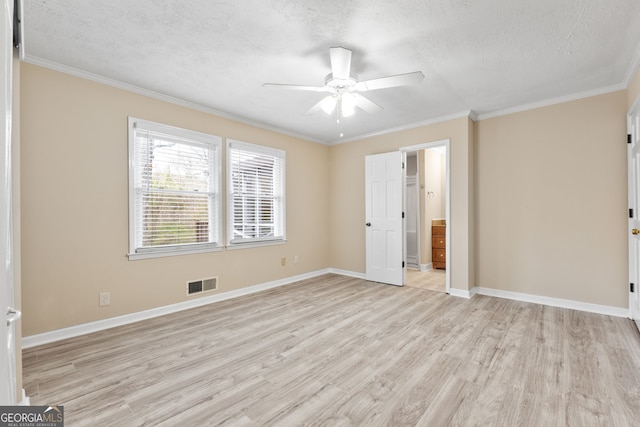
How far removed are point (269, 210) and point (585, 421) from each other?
4050 mm

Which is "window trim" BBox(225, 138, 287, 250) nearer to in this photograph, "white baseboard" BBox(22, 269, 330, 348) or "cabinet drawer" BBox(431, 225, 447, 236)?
"white baseboard" BBox(22, 269, 330, 348)

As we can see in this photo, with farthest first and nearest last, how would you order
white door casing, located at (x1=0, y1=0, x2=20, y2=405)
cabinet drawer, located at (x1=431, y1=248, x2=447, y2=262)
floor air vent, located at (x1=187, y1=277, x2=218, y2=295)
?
cabinet drawer, located at (x1=431, y1=248, x2=447, y2=262) < floor air vent, located at (x1=187, y1=277, x2=218, y2=295) < white door casing, located at (x1=0, y1=0, x2=20, y2=405)

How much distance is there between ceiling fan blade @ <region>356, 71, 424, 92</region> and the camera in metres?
2.34

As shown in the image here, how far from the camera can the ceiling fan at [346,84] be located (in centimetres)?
235

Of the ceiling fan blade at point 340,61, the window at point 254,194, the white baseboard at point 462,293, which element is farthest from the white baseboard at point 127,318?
the ceiling fan blade at point 340,61

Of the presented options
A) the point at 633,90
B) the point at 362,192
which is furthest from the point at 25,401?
the point at 633,90

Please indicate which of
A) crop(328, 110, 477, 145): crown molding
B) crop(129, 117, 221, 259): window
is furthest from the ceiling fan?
crop(328, 110, 477, 145): crown molding

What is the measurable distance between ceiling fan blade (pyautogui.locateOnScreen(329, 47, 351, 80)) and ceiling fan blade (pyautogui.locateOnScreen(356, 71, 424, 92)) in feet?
0.62

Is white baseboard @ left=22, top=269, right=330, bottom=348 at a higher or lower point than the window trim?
lower

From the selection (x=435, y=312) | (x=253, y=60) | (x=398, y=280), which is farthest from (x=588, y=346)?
(x=253, y=60)

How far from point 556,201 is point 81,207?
5.36m

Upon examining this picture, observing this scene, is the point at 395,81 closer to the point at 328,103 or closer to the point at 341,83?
the point at 341,83

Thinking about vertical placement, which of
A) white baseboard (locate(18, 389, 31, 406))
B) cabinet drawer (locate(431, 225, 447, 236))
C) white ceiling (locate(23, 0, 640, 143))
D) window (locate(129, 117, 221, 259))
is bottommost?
white baseboard (locate(18, 389, 31, 406))

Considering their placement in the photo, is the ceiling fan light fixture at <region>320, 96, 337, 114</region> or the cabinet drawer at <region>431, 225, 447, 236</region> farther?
the cabinet drawer at <region>431, 225, 447, 236</region>
